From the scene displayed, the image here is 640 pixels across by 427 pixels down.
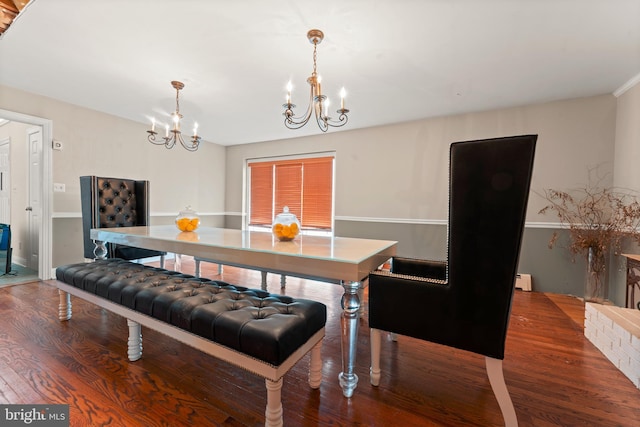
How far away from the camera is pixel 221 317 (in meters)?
1.22

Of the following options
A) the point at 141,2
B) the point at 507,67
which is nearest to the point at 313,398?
the point at 141,2

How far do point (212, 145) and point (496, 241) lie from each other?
17.4 feet

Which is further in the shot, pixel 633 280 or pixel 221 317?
Answer: pixel 633 280

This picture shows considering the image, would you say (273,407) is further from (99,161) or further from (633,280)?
(99,161)

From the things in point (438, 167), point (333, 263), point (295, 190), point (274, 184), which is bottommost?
point (333, 263)

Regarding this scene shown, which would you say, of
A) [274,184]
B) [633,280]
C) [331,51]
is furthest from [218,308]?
[274,184]

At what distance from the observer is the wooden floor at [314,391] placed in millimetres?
1204

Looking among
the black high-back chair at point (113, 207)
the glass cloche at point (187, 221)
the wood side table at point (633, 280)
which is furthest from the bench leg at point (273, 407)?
the wood side table at point (633, 280)

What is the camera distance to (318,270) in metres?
1.26

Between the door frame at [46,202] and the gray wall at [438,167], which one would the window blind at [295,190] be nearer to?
the gray wall at [438,167]

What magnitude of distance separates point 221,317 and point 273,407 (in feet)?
1.38

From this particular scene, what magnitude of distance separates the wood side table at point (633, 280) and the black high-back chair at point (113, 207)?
4.31 metres

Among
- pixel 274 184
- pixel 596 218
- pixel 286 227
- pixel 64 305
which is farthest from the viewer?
pixel 274 184

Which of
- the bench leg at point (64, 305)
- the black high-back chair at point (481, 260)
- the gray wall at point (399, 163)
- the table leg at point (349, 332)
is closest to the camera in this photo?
the black high-back chair at point (481, 260)
